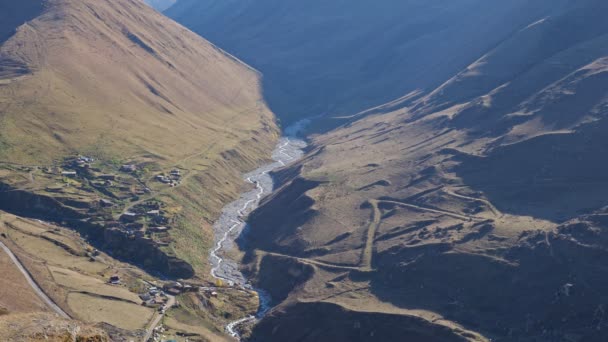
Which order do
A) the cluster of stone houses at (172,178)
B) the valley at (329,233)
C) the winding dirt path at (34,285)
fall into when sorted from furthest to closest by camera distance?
the cluster of stone houses at (172,178) → the valley at (329,233) → the winding dirt path at (34,285)

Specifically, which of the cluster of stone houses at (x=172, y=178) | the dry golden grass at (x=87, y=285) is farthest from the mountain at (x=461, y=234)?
the cluster of stone houses at (x=172, y=178)

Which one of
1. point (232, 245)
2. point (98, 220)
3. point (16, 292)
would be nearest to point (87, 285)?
point (16, 292)

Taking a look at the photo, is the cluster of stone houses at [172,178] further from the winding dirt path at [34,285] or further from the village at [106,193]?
the winding dirt path at [34,285]

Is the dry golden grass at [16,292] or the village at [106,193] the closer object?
the dry golden grass at [16,292]

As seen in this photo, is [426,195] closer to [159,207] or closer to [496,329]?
[496,329]

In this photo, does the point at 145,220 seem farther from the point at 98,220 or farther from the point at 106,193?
the point at 106,193

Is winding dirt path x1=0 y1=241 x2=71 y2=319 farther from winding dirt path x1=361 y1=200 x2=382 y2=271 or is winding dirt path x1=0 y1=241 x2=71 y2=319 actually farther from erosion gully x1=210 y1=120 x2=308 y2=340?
winding dirt path x1=361 y1=200 x2=382 y2=271
